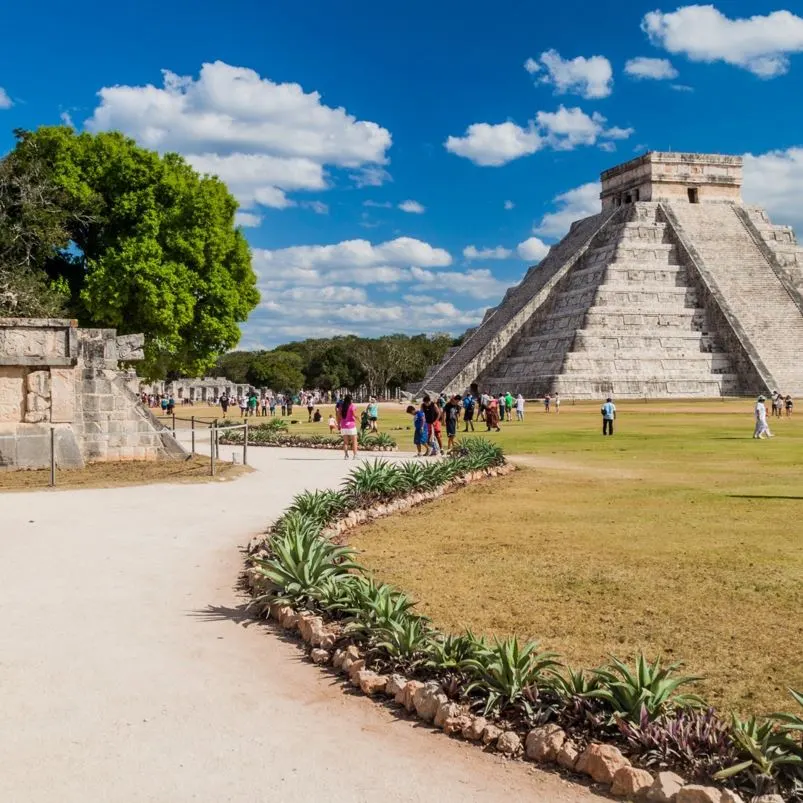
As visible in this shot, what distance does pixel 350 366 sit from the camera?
100 m

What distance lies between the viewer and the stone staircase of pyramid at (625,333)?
46.2 metres

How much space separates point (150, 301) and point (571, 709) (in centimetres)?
2686

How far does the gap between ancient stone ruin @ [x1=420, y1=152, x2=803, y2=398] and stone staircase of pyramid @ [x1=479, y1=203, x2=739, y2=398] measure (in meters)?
0.08

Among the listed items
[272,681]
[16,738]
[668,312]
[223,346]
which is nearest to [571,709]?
[272,681]

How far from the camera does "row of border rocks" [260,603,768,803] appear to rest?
355 cm

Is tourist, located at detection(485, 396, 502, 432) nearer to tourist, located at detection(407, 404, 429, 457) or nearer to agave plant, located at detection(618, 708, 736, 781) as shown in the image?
tourist, located at detection(407, 404, 429, 457)

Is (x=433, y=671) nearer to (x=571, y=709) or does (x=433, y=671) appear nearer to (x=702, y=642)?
(x=571, y=709)

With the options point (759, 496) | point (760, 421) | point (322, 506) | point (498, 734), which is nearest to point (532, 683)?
point (498, 734)

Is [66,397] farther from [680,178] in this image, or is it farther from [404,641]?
[680,178]

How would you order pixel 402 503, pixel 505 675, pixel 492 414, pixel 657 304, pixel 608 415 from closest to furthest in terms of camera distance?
1. pixel 505 675
2. pixel 402 503
3. pixel 608 415
4. pixel 492 414
5. pixel 657 304

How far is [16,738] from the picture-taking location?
4113mm

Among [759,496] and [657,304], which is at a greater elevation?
[657,304]

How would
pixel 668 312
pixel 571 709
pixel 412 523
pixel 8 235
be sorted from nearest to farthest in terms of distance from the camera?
1. pixel 571 709
2. pixel 412 523
3. pixel 8 235
4. pixel 668 312

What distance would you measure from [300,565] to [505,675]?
8.07ft
